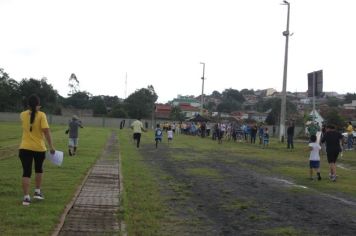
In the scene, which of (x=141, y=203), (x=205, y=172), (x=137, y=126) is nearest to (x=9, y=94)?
(x=137, y=126)

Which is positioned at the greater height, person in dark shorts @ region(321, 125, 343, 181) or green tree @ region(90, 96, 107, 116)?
green tree @ region(90, 96, 107, 116)

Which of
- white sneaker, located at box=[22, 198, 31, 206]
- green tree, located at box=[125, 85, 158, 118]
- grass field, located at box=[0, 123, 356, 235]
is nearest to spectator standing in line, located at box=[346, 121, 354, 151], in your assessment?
grass field, located at box=[0, 123, 356, 235]

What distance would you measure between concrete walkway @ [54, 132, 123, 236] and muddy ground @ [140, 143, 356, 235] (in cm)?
87

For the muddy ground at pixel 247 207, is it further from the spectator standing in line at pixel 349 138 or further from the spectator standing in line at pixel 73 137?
the spectator standing in line at pixel 349 138

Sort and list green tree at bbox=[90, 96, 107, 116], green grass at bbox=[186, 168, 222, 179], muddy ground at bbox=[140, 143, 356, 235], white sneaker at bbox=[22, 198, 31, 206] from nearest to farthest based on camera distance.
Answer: muddy ground at bbox=[140, 143, 356, 235] < white sneaker at bbox=[22, 198, 31, 206] < green grass at bbox=[186, 168, 222, 179] < green tree at bbox=[90, 96, 107, 116]

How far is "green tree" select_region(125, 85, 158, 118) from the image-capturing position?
5312 inches

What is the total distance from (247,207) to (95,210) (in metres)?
2.96

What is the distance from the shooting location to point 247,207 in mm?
10805

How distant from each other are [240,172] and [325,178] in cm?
264

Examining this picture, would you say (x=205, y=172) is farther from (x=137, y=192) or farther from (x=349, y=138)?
(x=349, y=138)

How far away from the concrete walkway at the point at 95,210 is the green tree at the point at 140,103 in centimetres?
11766

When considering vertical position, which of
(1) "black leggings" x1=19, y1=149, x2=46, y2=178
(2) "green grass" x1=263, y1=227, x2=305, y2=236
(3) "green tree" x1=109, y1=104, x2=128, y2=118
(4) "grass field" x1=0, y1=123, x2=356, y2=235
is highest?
(3) "green tree" x1=109, y1=104, x2=128, y2=118

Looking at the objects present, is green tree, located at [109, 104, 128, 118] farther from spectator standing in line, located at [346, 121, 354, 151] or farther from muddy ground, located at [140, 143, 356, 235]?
muddy ground, located at [140, 143, 356, 235]

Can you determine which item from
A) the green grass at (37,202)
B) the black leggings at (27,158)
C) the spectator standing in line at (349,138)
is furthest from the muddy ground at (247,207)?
the spectator standing in line at (349,138)
